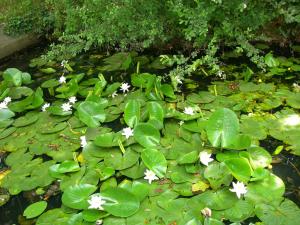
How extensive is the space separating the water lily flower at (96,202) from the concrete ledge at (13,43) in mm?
2924

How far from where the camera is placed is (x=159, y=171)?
2307 millimetres

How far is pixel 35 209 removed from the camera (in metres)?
2.21

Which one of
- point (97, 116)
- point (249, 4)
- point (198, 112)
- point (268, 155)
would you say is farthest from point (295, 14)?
point (97, 116)

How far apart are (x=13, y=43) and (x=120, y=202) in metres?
3.11

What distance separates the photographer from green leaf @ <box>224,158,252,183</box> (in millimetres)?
2125

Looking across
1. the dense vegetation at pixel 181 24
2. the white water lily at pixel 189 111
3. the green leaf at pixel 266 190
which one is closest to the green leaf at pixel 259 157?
the green leaf at pixel 266 190

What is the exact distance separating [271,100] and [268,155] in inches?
27.9

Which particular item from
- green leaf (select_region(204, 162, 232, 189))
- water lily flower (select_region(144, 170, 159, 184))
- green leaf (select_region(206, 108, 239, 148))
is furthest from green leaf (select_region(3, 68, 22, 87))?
green leaf (select_region(204, 162, 232, 189))

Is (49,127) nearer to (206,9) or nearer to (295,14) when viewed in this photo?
(206,9)

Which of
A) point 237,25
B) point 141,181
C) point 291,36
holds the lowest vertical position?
Answer: point 141,181

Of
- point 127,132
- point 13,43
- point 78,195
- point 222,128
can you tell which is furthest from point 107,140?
point 13,43

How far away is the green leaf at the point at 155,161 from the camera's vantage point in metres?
2.31

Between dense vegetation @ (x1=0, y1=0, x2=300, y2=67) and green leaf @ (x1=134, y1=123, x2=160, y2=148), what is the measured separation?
33.2 inches

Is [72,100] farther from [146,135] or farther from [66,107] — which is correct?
[146,135]
